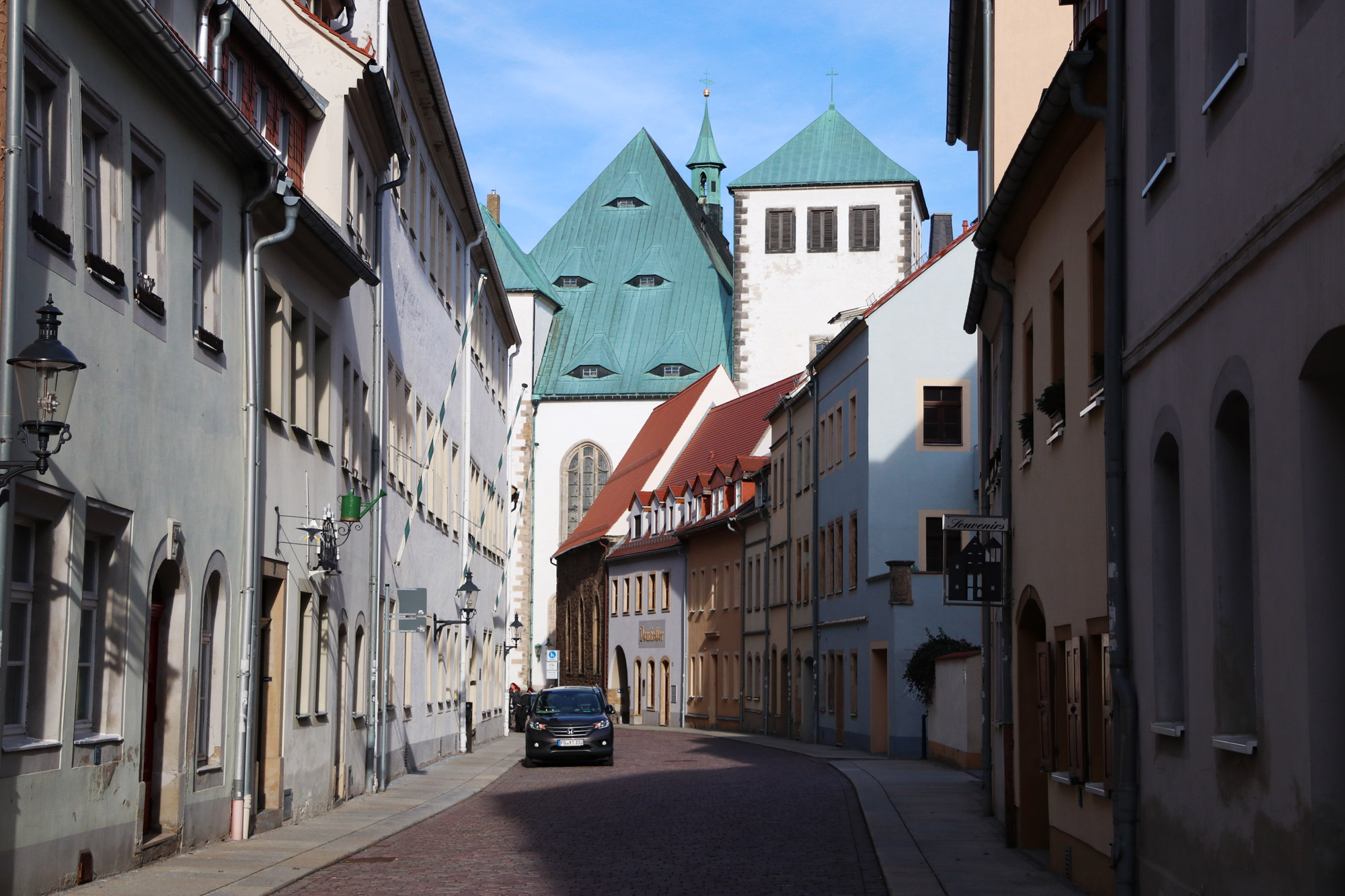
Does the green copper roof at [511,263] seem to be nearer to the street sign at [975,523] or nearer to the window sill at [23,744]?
the street sign at [975,523]

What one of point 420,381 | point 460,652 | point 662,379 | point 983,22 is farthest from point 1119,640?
point 662,379

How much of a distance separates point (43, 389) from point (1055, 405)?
26.5ft

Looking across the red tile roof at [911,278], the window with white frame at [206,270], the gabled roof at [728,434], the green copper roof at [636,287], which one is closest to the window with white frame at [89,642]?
the window with white frame at [206,270]

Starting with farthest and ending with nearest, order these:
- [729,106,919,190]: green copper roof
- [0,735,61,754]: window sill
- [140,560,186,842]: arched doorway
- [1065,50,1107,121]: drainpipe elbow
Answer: [729,106,919,190]: green copper roof, [140,560,186,842]: arched doorway, [1065,50,1107,121]: drainpipe elbow, [0,735,61,754]: window sill

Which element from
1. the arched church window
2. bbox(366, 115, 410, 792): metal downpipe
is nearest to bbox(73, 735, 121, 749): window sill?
bbox(366, 115, 410, 792): metal downpipe

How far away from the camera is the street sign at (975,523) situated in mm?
15969

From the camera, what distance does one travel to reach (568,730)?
104 ft

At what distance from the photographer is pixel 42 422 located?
9.60m

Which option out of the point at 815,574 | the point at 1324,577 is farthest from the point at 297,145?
the point at 815,574

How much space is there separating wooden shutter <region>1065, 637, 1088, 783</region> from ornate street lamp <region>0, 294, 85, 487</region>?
744 cm

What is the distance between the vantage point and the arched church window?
262 ft

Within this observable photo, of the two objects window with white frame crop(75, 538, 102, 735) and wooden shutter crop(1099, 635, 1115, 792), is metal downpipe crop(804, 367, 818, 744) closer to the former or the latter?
wooden shutter crop(1099, 635, 1115, 792)

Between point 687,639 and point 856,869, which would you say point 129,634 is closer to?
point 856,869

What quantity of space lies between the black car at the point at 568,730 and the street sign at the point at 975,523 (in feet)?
54.2
